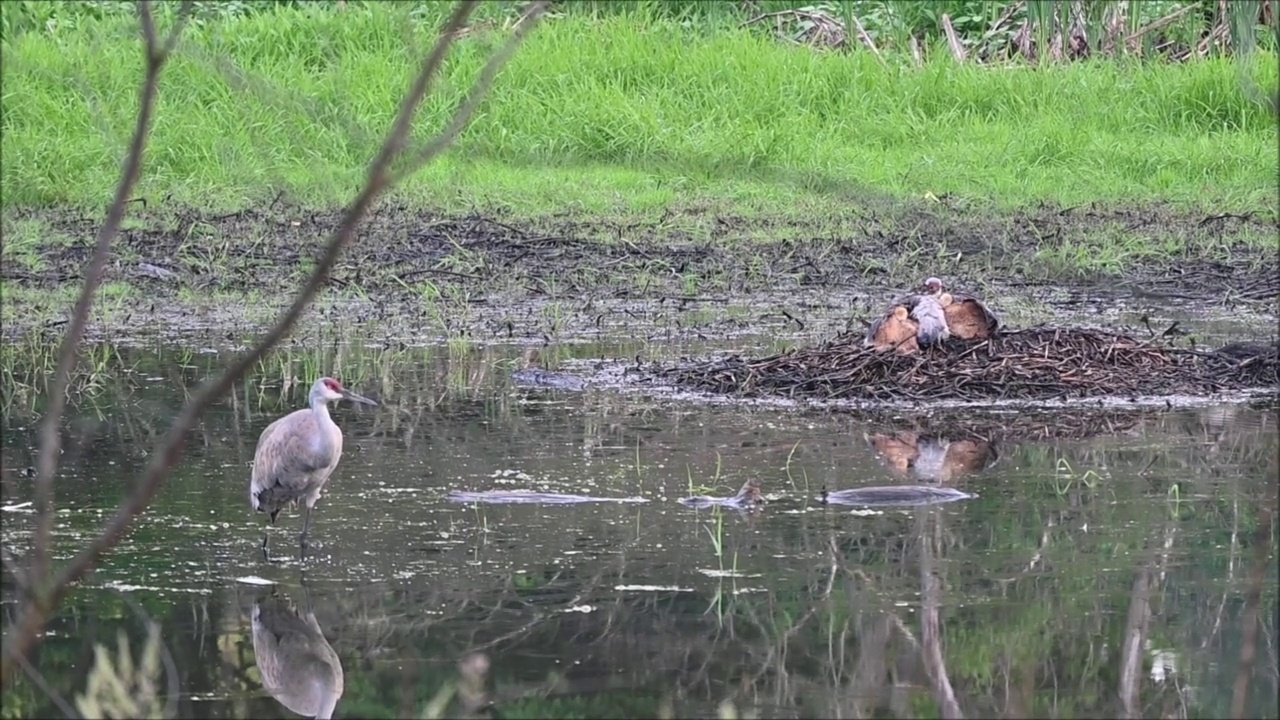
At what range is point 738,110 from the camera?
536 inches

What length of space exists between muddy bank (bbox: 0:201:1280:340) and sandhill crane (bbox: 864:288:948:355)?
1.37 metres

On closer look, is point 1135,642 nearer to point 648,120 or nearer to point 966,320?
point 966,320

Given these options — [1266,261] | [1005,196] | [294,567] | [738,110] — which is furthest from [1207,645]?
[738,110]

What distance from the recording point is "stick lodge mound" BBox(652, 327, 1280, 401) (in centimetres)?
736

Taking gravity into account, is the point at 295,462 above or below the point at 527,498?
above

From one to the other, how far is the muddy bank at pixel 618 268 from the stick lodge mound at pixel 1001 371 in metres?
1.36

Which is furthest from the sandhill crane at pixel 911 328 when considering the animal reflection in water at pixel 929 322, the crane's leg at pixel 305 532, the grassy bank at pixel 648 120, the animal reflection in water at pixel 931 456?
the grassy bank at pixel 648 120

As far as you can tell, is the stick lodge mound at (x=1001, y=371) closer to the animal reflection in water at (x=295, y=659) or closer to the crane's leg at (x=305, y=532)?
→ the crane's leg at (x=305, y=532)

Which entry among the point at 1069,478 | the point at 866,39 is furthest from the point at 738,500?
the point at 866,39

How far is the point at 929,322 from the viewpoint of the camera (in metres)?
7.54

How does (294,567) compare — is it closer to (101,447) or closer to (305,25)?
(101,447)

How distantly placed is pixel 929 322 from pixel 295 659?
3.80 m

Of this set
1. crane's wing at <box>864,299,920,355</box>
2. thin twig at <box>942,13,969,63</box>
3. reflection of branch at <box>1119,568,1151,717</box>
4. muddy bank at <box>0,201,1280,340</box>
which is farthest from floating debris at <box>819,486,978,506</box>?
thin twig at <box>942,13,969,63</box>

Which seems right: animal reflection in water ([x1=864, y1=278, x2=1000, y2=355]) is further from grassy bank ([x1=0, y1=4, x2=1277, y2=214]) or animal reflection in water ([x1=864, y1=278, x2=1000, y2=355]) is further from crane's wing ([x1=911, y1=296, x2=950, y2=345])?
grassy bank ([x1=0, y1=4, x2=1277, y2=214])
